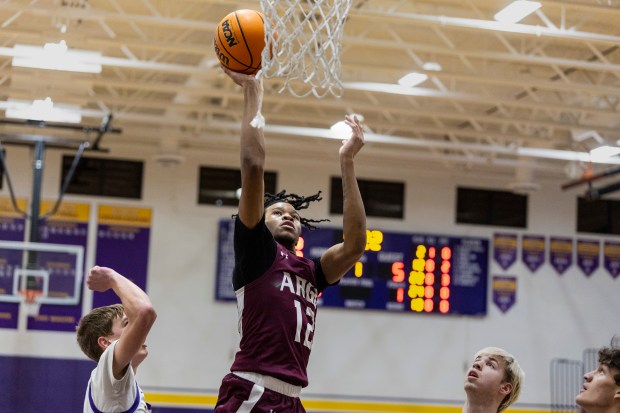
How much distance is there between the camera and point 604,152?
41.6 feet

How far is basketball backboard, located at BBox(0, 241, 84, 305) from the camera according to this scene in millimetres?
11016

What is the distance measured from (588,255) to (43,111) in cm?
852

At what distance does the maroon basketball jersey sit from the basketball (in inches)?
30.8

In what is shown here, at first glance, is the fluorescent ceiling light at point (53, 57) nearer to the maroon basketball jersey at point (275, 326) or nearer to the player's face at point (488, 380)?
the player's face at point (488, 380)

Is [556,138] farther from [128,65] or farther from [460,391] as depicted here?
[128,65]

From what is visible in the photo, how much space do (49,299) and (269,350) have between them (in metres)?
8.04

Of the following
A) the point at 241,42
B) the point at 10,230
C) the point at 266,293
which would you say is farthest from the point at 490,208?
the point at 266,293

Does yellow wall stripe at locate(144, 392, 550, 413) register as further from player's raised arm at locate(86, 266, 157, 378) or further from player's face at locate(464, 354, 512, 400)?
player's raised arm at locate(86, 266, 157, 378)

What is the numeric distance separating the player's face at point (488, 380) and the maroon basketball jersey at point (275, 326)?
1158mm

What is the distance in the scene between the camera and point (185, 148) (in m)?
14.0

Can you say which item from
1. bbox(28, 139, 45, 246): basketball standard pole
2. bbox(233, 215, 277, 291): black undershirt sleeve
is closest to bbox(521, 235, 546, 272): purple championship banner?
bbox(28, 139, 45, 246): basketball standard pole

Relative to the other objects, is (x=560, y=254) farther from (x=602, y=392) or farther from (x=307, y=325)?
(x=307, y=325)

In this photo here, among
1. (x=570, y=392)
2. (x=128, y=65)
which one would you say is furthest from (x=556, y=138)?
(x=128, y=65)

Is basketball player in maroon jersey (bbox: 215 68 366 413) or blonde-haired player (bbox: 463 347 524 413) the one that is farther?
blonde-haired player (bbox: 463 347 524 413)
